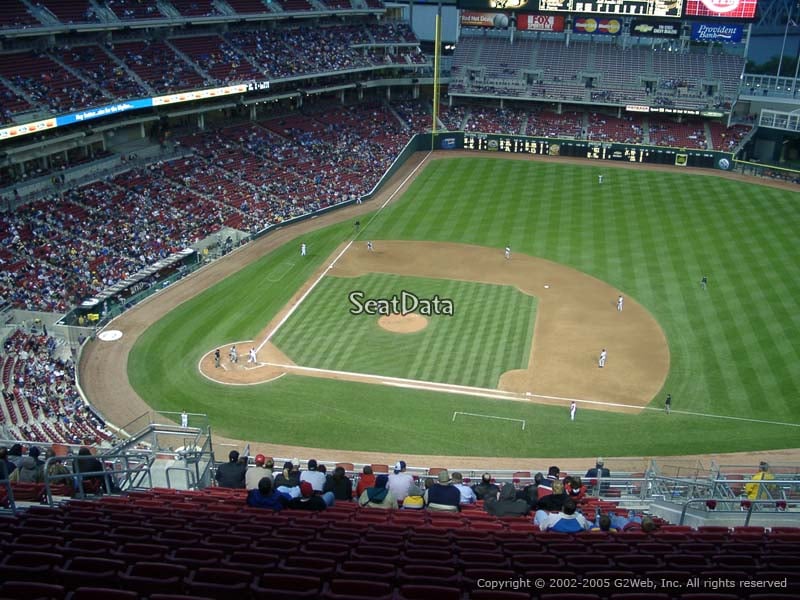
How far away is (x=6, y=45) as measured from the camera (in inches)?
1994

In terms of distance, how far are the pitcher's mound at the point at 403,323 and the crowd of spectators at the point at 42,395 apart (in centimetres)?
1559

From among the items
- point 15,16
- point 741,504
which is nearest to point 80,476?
point 741,504

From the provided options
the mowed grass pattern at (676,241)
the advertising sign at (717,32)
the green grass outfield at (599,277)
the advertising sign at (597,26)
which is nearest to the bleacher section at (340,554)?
the green grass outfield at (599,277)

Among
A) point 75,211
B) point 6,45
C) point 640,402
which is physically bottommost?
point 640,402

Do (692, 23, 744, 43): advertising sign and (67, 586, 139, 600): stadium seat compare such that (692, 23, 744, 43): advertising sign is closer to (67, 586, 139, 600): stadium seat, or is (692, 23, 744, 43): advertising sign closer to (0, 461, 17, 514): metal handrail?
(0, 461, 17, 514): metal handrail

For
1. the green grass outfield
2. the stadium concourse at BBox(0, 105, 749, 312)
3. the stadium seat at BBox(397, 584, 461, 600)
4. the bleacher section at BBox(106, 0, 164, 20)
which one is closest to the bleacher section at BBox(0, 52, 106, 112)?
the stadium concourse at BBox(0, 105, 749, 312)

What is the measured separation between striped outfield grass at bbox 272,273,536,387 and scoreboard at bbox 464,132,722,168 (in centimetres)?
3284

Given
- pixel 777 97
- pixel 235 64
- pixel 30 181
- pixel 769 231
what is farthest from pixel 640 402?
pixel 777 97

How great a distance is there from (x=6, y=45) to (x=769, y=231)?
55009 mm

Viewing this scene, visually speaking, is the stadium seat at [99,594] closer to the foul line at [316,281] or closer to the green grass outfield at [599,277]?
the green grass outfield at [599,277]

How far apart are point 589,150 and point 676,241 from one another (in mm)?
23084

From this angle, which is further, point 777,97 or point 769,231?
point 777,97

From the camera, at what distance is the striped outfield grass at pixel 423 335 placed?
35969 mm

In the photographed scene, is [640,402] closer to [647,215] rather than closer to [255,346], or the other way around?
[255,346]
